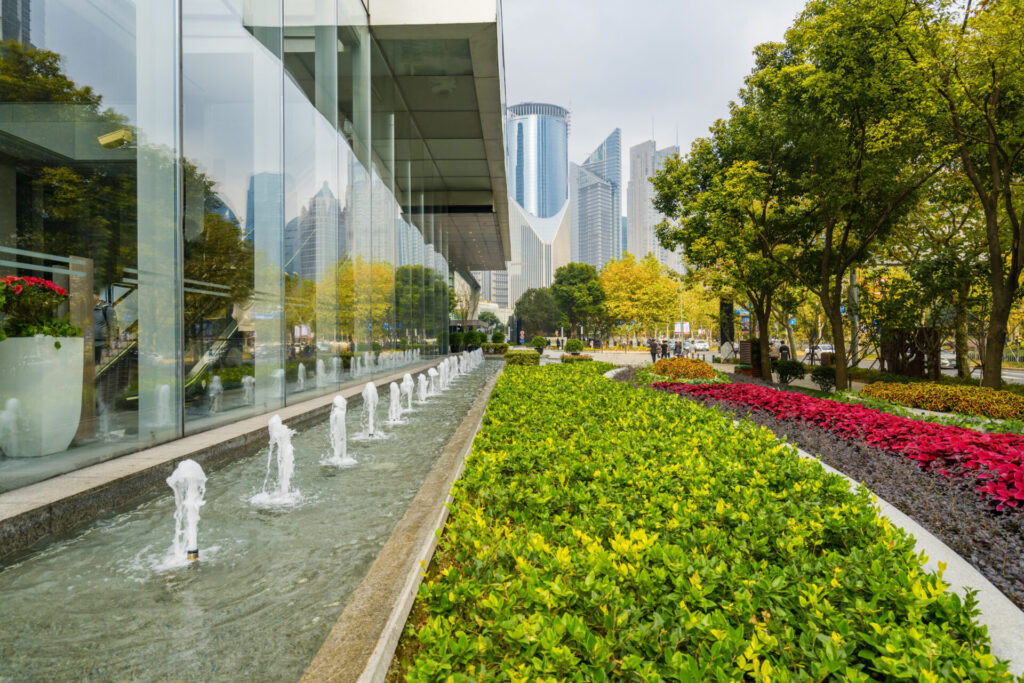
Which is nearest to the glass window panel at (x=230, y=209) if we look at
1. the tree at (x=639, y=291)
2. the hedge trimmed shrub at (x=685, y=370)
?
the hedge trimmed shrub at (x=685, y=370)

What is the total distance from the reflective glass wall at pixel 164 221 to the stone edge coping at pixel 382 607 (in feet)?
12.3

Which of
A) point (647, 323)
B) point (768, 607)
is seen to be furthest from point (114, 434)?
point (647, 323)

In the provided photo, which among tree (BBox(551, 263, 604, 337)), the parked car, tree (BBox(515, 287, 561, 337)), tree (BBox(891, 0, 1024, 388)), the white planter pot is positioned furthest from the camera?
tree (BBox(515, 287, 561, 337))

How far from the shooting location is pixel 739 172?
15.1 m

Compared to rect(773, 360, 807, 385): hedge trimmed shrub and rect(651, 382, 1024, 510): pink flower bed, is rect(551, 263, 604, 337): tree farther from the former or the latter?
rect(651, 382, 1024, 510): pink flower bed

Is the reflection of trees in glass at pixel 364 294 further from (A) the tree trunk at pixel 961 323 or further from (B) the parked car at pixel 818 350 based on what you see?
(A) the tree trunk at pixel 961 323

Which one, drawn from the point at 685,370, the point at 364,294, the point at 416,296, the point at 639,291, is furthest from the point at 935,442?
the point at 639,291

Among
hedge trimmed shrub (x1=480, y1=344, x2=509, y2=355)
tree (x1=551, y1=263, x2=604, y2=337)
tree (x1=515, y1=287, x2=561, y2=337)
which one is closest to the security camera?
hedge trimmed shrub (x1=480, y1=344, x2=509, y2=355)

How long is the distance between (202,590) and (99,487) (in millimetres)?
1951

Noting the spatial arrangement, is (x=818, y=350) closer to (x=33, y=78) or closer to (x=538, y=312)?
(x=538, y=312)

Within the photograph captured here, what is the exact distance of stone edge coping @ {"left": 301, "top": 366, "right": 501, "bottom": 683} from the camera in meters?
1.92

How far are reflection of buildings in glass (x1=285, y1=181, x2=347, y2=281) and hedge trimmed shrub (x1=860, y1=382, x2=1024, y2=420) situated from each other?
11.7 m

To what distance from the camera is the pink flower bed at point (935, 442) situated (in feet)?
12.9

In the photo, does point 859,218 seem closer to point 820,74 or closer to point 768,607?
point 820,74
